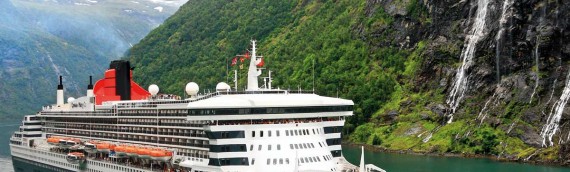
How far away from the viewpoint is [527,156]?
92.9 m

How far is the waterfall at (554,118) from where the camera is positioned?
9650 cm

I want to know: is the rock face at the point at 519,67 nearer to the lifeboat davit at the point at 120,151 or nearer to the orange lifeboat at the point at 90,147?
the lifeboat davit at the point at 120,151

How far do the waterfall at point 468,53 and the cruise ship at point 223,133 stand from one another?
5174cm

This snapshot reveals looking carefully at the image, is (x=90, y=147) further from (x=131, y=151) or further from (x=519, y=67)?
(x=519, y=67)

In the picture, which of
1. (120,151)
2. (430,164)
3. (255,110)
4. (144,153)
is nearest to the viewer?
(255,110)

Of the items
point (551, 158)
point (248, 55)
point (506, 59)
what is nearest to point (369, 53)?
point (506, 59)

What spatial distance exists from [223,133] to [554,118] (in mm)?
56857

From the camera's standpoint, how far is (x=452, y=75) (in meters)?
118

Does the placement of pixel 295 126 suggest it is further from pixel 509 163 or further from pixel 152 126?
pixel 509 163

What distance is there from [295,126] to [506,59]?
206 feet

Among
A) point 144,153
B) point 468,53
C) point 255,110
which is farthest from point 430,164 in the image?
point 255,110

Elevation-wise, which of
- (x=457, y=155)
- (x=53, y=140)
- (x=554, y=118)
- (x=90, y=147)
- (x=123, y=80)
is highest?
(x=123, y=80)

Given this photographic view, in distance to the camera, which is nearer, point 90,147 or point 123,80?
point 90,147

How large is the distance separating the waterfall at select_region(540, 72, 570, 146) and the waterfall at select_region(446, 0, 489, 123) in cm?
1530
